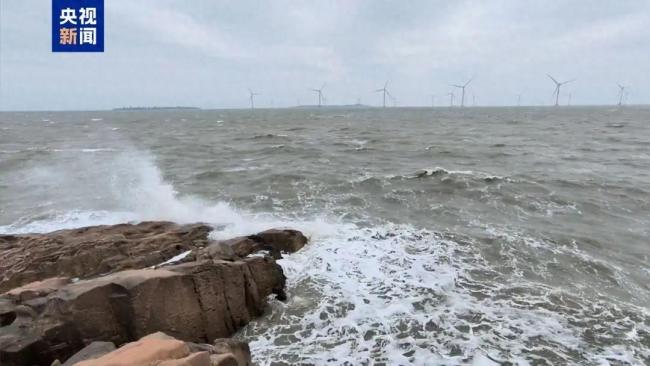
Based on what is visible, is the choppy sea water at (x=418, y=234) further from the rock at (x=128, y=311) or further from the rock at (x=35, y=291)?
the rock at (x=35, y=291)

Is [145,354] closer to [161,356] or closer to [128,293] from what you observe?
[161,356]

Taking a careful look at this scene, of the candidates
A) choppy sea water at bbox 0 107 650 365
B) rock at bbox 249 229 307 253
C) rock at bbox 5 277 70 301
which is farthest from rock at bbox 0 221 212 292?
choppy sea water at bbox 0 107 650 365

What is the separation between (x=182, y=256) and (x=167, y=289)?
320 cm

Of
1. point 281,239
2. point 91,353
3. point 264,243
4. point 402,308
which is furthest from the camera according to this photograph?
point 281,239

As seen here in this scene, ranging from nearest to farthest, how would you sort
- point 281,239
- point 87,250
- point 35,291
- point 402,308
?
point 35,291 < point 402,308 < point 87,250 < point 281,239

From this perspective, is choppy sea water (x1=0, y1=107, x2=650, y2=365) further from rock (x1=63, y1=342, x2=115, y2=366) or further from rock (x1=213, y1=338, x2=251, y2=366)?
rock (x1=63, y1=342, x2=115, y2=366)

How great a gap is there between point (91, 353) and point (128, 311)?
164 cm

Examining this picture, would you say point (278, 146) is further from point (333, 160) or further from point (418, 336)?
point (418, 336)

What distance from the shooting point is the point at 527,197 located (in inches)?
795

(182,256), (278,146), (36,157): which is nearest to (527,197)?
(182,256)

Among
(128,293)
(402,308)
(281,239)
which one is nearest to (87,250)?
(128,293)

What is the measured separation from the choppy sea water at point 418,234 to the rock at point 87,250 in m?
3.01

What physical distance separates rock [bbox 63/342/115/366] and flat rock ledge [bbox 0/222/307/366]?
0.03 meters

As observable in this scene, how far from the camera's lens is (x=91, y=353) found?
6113 mm
